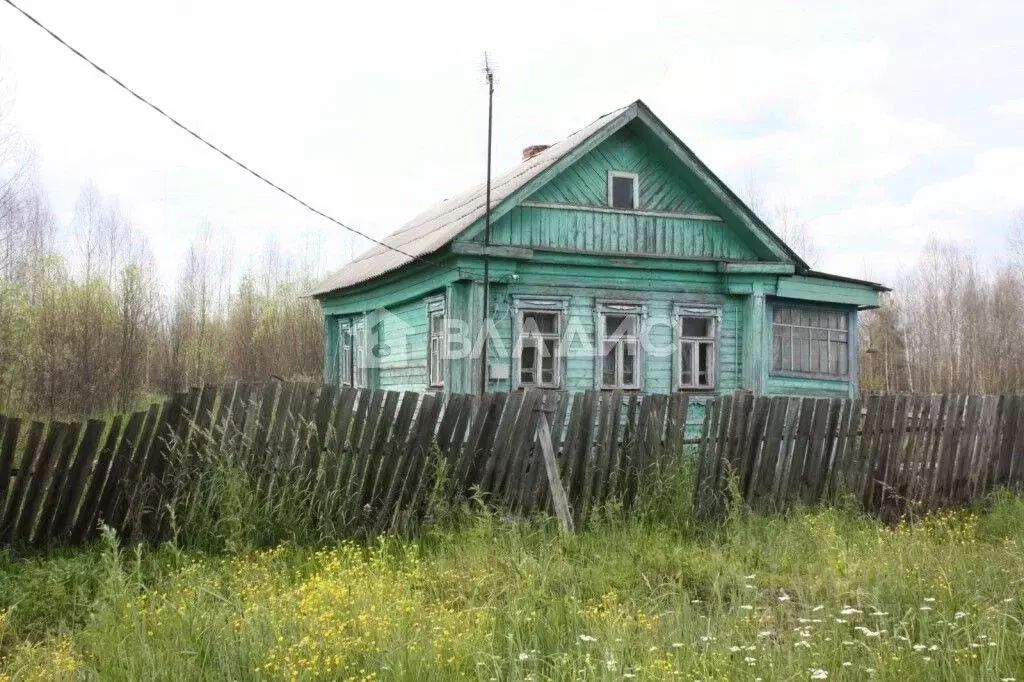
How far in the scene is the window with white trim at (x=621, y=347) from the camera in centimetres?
1400

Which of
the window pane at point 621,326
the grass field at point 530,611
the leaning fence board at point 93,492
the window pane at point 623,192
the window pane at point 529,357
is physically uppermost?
the window pane at point 623,192

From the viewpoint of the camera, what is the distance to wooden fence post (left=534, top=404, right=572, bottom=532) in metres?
6.62

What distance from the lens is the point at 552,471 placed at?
6711 mm

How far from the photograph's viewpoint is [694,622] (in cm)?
427

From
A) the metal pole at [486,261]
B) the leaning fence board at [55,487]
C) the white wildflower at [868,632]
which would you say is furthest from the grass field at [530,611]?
the metal pole at [486,261]

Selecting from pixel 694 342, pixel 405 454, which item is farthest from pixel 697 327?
pixel 405 454

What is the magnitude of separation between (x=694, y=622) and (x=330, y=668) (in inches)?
70.2

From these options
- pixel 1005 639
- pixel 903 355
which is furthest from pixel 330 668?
pixel 903 355

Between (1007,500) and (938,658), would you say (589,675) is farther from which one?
(1007,500)

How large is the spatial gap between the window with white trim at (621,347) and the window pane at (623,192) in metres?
1.72

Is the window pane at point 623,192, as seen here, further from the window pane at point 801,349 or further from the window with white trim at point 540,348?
the window pane at point 801,349

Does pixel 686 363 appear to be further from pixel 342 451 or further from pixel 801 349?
pixel 342 451

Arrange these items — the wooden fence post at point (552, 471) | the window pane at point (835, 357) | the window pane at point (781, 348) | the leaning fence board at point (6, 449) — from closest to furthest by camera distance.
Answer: the leaning fence board at point (6, 449), the wooden fence post at point (552, 471), the window pane at point (781, 348), the window pane at point (835, 357)

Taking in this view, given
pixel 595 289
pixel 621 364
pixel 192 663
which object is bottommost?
pixel 192 663
